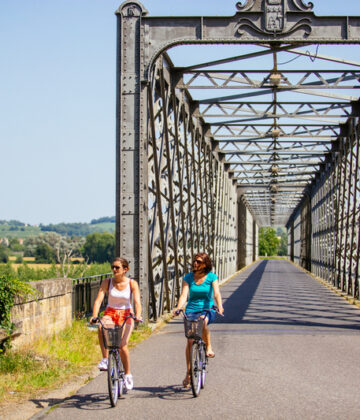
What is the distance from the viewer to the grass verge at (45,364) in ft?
23.3

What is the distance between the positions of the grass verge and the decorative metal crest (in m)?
6.88

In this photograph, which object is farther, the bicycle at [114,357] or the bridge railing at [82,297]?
the bridge railing at [82,297]

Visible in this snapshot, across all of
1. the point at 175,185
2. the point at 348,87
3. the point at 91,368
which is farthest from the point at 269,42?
the point at 91,368

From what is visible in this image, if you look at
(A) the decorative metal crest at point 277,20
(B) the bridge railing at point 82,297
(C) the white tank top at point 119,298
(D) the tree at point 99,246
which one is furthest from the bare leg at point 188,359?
(D) the tree at point 99,246

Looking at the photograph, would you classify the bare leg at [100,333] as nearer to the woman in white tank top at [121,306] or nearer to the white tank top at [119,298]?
the woman in white tank top at [121,306]

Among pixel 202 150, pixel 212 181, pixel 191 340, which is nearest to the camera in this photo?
pixel 191 340

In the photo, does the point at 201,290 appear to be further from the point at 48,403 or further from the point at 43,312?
the point at 43,312

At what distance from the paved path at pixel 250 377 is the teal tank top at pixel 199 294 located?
0.89 metres

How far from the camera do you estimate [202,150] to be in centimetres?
2662

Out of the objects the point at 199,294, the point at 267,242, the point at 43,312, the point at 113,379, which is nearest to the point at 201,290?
the point at 199,294

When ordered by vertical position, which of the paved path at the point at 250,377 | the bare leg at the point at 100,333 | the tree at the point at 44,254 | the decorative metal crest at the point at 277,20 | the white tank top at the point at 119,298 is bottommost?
the tree at the point at 44,254

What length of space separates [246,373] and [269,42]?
25.4 feet

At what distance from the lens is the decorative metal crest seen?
44.3 ft

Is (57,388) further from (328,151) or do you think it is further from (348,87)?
(328,151)
